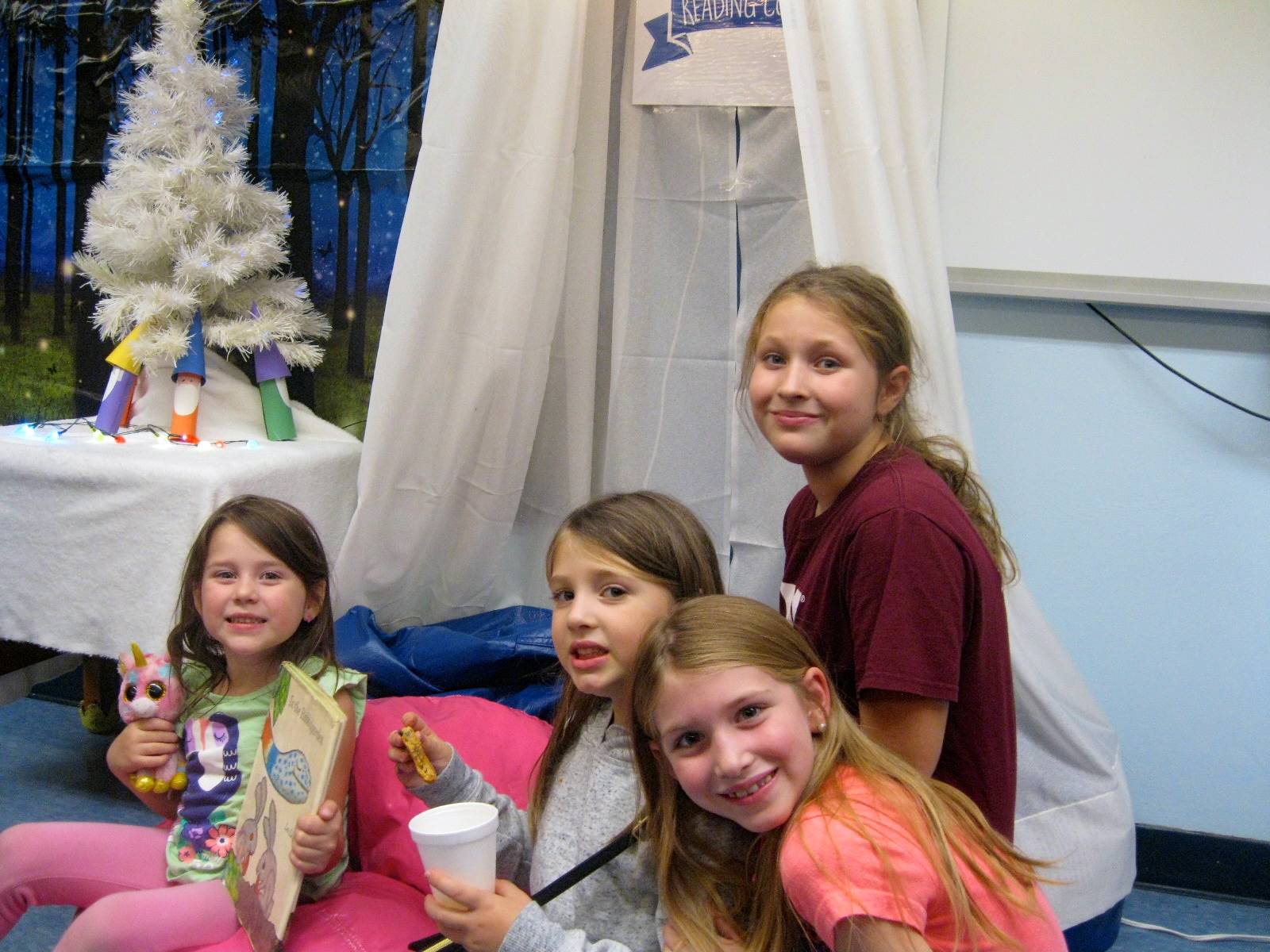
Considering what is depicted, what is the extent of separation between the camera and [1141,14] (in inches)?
71.2

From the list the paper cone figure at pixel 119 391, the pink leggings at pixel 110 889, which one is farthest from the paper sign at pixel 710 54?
the pink leggings at pixel 110 889

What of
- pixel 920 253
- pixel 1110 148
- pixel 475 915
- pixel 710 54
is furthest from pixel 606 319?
pixel 475 915

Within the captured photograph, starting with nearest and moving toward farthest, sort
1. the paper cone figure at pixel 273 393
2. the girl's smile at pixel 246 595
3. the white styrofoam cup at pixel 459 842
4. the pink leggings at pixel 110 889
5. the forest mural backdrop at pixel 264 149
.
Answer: the white styrofoam cup at pixel 459 842 < the pink leggings at pixel 110 889 < the girl's smile at pixel 246 595 < the paper cone figure at pixel 273 393 < the forest mural backdrop at pixel 264 149

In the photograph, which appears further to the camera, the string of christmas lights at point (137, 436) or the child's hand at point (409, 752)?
the string of christmas lights at point (137, 436)

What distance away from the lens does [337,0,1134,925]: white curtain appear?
165 cm

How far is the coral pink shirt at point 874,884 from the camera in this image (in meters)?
0.83

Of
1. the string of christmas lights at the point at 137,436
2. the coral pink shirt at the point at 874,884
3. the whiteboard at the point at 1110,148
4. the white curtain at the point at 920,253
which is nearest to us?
the coral pink shirt at the point at 874,884

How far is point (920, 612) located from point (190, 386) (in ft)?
5.16

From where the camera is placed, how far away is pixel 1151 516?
1.93 meters

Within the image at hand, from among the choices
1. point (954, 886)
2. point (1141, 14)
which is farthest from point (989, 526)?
point (1141, 14)

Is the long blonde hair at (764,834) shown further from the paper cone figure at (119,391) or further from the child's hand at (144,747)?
the paper cone figure at (119,391)

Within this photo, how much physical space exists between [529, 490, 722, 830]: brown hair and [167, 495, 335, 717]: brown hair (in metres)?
0.37

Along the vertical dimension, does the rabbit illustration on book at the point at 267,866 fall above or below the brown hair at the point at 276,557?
below

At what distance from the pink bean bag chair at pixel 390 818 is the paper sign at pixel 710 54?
1.09 metres
